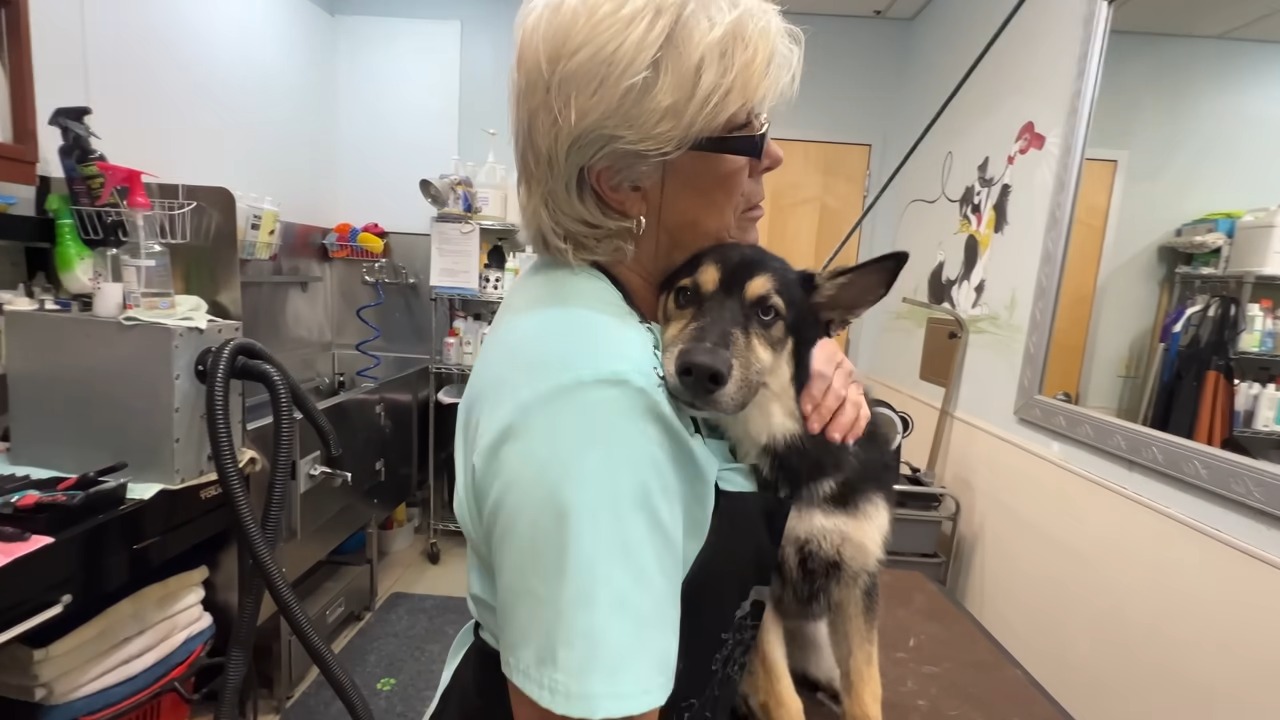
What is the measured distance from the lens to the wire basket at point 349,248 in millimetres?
3721

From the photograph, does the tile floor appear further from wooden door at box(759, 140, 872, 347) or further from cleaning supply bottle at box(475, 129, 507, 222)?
wooden door at box(759, 140, 872, 347)

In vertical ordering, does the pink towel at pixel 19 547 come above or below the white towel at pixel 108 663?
above

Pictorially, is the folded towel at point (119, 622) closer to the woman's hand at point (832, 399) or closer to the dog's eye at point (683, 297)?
the dog's eye at point (683, 297)

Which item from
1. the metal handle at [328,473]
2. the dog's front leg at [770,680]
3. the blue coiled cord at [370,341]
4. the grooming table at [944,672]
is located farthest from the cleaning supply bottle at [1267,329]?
the blue coiled cord at [370,341]

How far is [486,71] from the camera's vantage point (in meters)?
3.92

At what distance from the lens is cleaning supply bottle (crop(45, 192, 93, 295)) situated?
6.10 ft

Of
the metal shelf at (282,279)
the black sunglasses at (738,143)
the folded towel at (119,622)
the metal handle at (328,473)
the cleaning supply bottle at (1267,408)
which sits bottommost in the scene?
the folded towel at (119,622)

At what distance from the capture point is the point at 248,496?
156cm

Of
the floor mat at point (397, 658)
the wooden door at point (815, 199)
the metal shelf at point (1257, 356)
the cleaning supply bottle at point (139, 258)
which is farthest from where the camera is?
the wooden door at point (815, 199)

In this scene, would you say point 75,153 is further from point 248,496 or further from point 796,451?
point 796,451

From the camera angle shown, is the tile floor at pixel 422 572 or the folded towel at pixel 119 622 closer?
the folded towel at pixel 119 622

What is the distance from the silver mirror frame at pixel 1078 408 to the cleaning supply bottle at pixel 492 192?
2.61 m

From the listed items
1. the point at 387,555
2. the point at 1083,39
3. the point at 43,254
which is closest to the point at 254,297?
the point at 43,254

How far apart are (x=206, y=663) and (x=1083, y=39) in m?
3.48
